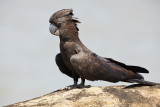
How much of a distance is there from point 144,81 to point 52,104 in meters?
1.98

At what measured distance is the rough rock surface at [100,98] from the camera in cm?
735

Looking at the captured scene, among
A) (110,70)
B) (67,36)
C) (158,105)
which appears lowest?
(158,105)

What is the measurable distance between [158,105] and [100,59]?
142 cm

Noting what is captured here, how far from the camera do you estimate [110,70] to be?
27.2ft

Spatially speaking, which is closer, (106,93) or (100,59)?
(106,93)

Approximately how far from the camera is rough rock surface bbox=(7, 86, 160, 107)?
24.1 ft

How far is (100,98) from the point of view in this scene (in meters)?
7.50

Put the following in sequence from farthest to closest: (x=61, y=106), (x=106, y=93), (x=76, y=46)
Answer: (x=76, y=46), (x=106, y=93), (x=61, y=106)

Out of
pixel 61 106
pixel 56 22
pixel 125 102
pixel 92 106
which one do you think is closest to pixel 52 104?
pixel 61 106

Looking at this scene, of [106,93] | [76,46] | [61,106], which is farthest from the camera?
[76,46]

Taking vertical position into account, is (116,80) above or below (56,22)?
below

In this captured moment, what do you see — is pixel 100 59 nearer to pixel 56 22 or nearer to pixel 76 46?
pixel 76 46

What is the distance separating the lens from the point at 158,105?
303 inches

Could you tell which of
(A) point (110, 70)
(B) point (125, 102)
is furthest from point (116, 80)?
(B) point (125, 102)
